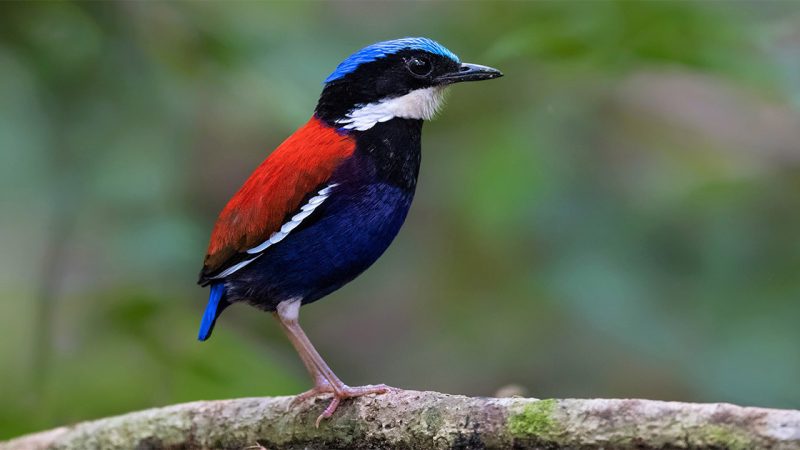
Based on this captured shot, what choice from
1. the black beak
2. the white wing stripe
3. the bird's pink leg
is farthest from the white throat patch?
the bird's pink leg

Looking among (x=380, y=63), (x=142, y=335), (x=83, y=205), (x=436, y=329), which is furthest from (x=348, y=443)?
(x=436, y=329)

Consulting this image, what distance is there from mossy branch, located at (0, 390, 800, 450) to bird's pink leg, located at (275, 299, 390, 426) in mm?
38

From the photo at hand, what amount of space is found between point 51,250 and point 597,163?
3530 millimetres

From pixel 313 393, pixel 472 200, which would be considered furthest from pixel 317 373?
pixel 472 200

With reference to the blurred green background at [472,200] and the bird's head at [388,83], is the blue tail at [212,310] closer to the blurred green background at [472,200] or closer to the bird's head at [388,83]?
the bird's head at [388,83]

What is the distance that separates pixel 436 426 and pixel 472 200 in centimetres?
275

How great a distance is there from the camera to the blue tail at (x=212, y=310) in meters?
4.73

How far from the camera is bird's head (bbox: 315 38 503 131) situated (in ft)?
15.6

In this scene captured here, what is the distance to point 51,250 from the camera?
632 centimetres

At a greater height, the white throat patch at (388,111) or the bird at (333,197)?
the white throat patch at (388,111)

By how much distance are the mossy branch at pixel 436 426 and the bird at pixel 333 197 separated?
0.13m

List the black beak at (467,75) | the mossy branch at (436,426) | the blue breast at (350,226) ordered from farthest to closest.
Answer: the black beak at (467,75) → the blue breast at (350,226) → the mossy branch at (436,426)

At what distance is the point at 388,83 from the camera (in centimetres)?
479

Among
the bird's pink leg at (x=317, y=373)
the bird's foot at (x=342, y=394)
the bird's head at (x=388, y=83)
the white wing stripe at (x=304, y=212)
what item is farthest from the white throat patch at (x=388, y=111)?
the bird's foot at (x=342, y=394)
